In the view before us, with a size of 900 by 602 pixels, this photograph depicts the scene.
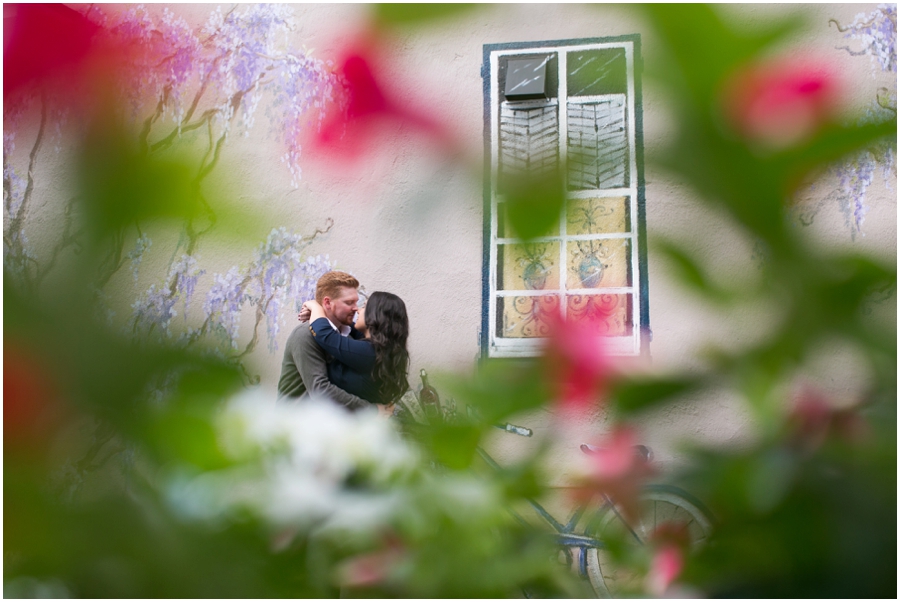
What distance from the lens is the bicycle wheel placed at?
23 cm

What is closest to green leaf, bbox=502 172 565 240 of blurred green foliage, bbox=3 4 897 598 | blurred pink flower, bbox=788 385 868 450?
blurred green foliage, bbox=3 4 897 598

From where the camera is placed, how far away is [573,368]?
9.0 inches

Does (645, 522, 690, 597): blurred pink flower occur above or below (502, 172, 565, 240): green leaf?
below

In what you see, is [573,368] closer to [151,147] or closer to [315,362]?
[151,147]

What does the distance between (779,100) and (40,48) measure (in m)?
0.23

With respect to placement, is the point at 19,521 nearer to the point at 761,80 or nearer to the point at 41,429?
the point at 41,429

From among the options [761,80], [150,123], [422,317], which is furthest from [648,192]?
[422,317]

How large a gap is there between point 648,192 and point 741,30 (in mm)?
60

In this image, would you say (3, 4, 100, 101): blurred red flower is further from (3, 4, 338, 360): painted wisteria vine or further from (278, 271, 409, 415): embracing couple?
(278, 271, 409, 415): embracing couple

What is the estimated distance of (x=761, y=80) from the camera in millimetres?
213

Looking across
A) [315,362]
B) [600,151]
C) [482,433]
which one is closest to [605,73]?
[600,151]

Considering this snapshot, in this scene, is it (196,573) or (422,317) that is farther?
(422,317)

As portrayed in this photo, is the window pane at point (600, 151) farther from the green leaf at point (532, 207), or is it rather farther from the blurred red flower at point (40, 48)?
the blurred red flower at point (40, 48)

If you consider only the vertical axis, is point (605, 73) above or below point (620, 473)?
above
